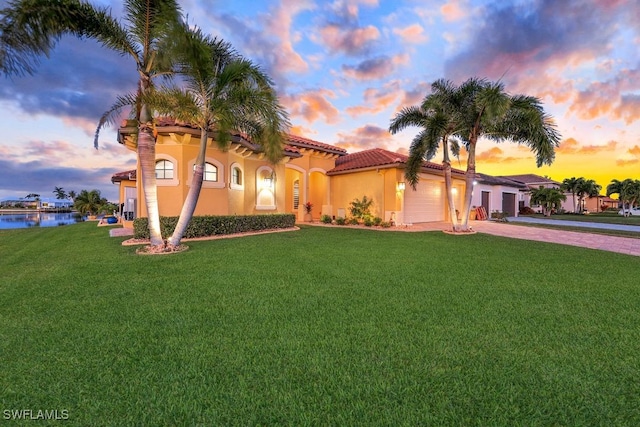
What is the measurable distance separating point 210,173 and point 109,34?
6176 millimetres

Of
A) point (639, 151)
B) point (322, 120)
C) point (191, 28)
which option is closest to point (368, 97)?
point (322, 120)

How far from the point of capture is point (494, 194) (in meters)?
26.6

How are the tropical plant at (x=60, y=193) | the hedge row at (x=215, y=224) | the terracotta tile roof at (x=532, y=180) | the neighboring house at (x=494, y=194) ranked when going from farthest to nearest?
the tropical plant at (x=60, y=193), the terracotta tile roof at (x=532, y=180), the neighboring house at (x=494, y=194), the hedge row at (x=215, y=224)

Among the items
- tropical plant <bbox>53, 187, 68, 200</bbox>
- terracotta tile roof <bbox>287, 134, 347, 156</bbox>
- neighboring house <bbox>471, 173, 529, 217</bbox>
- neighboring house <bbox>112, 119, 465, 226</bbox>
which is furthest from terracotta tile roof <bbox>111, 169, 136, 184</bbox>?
tropical plant <bbox>53, 187, 68, 200</bbox>

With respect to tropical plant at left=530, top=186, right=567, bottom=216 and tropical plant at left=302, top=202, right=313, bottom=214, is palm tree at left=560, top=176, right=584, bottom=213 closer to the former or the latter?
tropical plant at left=530, top=186, right=567, bottom=216

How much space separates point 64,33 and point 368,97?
1491 centimetres

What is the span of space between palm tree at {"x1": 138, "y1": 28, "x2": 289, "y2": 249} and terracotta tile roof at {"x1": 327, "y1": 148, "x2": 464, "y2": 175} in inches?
354

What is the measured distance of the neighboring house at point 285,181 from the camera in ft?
40.2

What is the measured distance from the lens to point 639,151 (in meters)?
29.7

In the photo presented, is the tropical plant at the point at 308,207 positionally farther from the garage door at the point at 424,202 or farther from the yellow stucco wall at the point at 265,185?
the garage door at the point at 424,202

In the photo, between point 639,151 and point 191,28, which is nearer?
point 191,28

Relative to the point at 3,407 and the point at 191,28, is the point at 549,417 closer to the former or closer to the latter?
the point at 3,407

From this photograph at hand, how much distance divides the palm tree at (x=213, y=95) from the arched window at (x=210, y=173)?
3.86m

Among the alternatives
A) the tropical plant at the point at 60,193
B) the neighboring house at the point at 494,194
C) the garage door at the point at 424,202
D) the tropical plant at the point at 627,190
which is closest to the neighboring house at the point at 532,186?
the tropical plant at the point at 627,190
